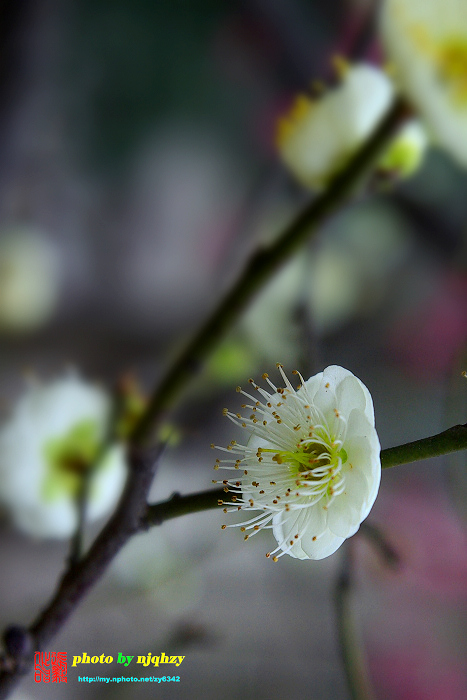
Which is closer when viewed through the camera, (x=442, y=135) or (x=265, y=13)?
(x=442, y=135)

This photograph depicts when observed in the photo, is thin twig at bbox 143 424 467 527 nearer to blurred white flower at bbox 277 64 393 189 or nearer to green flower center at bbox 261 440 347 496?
green flower center at bbox 261 440 347 496

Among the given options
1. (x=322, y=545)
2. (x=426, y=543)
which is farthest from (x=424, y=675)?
(x=322, y=545)

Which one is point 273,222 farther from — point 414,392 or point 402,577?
point 402,577

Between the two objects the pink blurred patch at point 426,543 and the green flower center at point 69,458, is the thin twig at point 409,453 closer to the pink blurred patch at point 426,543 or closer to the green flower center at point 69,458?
the green flower center at point 69,458

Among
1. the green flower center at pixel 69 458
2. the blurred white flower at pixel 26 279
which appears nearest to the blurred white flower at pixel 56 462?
the green flower center at pixel 69 458

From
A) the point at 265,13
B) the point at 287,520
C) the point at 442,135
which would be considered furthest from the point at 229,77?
the point at 287,520

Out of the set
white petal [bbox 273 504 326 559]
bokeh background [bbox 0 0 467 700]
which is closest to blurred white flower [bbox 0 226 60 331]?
bokeh background [bbox 0 0 467 700]
